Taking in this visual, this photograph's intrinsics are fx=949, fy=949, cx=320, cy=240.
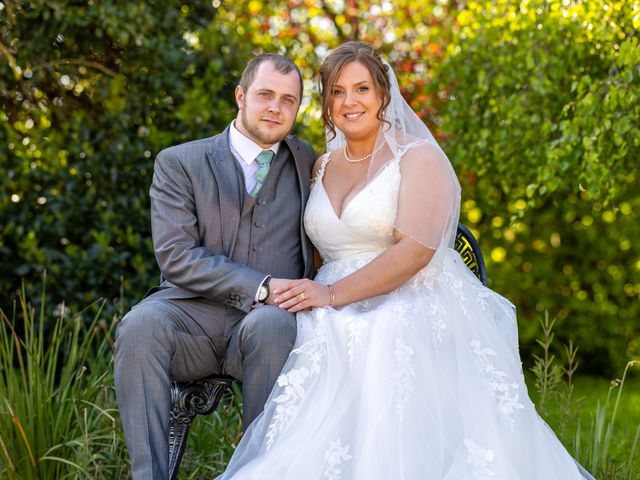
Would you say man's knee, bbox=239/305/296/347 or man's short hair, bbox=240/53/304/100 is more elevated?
man's short hair, bbox=240/53/304/100

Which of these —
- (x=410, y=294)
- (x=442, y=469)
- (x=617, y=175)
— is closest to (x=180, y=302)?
(x=410, y=294)

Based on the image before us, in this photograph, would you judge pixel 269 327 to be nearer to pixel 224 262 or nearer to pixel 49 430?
pixel 224 262

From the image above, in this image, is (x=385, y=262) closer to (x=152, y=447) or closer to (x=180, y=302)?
(x=180, y=302)

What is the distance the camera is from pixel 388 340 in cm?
295

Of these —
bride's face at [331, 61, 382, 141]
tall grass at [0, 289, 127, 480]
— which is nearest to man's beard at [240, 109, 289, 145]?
bride's face at [331, 61, 382, 141]

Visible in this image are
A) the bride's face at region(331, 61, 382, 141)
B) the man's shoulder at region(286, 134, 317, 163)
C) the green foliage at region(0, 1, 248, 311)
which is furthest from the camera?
the green foliage at region(0, 1, 248, 311)

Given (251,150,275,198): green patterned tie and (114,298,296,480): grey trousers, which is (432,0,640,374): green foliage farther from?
(114,298,296,480): grey trousers

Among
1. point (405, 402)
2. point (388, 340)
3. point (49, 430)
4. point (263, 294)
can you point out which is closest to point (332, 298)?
point (263, 294)

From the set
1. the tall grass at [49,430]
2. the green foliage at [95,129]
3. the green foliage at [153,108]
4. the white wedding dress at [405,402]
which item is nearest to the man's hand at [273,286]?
the white wedding dress at [405,402]

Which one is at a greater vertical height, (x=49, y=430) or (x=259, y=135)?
(x=259, y=135)

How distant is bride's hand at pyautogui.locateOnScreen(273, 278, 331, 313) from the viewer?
320 centimetres

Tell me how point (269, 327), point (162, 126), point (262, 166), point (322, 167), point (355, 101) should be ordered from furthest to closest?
point (162, 126)
point (322, 167)
point (262, 166)
point (355, 101)
point (269, 327)

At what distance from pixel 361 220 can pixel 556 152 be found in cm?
118

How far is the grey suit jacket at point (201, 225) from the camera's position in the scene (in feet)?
10.8
